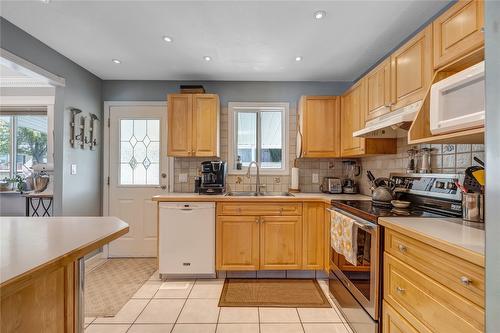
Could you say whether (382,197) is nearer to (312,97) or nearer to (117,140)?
(312,97)

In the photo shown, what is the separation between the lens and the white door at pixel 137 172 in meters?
3.31

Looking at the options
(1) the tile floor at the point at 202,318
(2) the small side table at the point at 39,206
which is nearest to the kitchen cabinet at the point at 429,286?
(1) the tile floor at the point at 202,318

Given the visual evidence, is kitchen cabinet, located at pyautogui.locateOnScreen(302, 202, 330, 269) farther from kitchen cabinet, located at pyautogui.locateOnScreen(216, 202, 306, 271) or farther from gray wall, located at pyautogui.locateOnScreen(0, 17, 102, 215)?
gray wall, located at pyautogui.locateOnScreen(0, 17, 102, 215)

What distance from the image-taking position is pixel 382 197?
190 centimetres

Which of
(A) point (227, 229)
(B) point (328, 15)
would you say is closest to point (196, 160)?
(A) point (227, 229)

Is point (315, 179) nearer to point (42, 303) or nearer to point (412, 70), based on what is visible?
point (412, 70)

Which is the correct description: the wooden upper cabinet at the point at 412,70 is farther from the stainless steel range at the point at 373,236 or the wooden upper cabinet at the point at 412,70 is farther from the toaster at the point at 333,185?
the toaster at the point at 333,185

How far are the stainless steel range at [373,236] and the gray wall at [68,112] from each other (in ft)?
9.38

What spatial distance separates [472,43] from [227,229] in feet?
7.68

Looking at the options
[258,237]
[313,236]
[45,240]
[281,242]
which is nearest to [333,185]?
[313,236]

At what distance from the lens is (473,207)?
1.37m

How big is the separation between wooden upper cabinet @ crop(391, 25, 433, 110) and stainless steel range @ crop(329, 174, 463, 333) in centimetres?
62

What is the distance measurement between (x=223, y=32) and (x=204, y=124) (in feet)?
3.59

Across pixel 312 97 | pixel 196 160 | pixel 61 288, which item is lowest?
pixel 61 288
